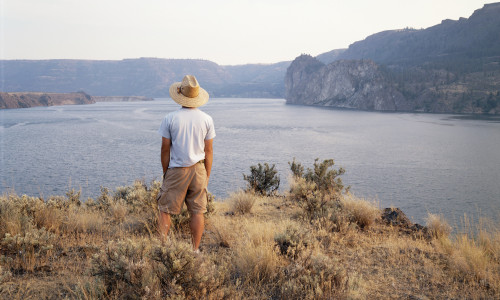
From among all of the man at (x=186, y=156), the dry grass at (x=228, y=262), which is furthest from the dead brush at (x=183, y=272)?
the man at (x=186, y=156)

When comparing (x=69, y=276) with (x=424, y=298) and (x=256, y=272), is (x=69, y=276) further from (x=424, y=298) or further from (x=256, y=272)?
(x=424, y=298)

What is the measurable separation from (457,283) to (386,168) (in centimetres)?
2109

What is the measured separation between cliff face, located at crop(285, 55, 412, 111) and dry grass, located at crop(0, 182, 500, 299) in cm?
10247

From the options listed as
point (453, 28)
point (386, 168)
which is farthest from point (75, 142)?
point (453, 28)

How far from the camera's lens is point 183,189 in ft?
12.6

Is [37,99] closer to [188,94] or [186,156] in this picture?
[188,94]

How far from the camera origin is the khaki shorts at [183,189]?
3816mm

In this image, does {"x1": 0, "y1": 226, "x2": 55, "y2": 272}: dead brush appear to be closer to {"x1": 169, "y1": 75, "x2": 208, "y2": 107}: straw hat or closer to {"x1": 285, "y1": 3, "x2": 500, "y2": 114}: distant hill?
{"x1": 169, "y1": 75, "x2": 208, "y2": 107}: straw hat

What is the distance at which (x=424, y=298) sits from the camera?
330 cm

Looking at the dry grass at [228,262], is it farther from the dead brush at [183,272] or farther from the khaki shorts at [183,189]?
the khaki shorts at [183,189]

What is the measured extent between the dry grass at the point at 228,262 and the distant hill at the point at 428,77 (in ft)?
283

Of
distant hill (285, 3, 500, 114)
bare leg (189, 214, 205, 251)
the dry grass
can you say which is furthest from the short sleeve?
distant hill (285, 3, 500, 114)

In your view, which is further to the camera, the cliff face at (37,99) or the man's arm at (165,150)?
the cliff face at (37,99)

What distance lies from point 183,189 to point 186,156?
0.39m
